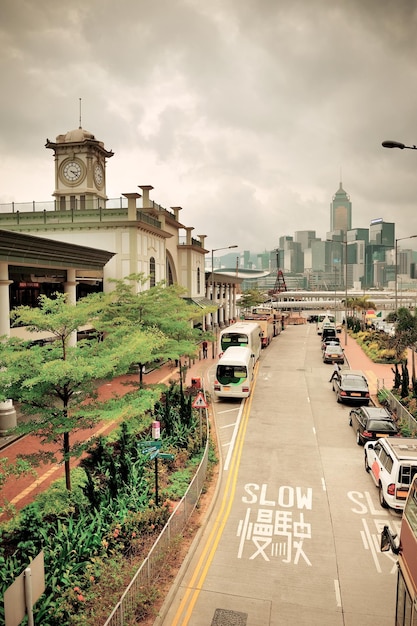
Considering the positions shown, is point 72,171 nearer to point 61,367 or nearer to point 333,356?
point 333,356

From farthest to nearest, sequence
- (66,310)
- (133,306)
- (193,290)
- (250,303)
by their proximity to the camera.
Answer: (250,303), (193,290), (133,306), (66,310)

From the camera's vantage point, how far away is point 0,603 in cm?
859

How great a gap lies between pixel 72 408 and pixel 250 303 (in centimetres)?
7785

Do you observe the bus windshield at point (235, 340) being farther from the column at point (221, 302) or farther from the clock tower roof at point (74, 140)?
the column at point (221, 302)

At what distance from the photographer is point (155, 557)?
9773 millimetres

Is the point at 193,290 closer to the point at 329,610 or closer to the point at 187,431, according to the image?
the point at 187,431

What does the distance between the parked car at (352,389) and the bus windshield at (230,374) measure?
514cm

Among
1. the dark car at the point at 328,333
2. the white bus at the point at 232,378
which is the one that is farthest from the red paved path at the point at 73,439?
the dark car at the point at 328,333

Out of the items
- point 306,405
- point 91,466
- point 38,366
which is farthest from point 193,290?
point 38,366

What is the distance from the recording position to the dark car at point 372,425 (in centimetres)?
1709

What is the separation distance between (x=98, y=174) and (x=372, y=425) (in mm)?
30876

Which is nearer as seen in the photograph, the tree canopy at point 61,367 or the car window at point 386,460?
the tree canopy at point 61,367

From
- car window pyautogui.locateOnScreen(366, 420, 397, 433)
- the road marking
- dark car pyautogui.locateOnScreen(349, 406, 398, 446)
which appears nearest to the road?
the road marking

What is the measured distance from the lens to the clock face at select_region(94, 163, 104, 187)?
38.3m
